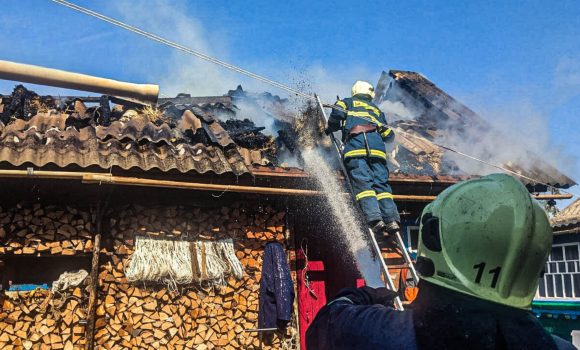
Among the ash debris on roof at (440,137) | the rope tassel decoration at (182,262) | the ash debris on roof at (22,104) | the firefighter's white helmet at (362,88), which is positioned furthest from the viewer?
the ash debris on roof at (440,137)

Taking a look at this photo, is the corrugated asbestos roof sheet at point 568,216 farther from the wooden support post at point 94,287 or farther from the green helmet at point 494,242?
the green helmet at point 494,242

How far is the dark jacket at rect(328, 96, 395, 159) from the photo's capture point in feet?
20.1

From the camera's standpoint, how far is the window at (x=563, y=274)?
49.7 ft

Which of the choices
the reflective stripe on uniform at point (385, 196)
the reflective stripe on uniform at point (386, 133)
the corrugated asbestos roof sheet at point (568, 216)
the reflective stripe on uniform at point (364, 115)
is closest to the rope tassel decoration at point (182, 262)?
the reflective stripe on uniform at point (385, 196)

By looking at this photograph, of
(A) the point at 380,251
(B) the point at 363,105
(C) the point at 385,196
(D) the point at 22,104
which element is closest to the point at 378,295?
(A) the point at 380,251

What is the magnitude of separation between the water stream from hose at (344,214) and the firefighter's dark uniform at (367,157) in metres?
0.59

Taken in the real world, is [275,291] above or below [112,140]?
below

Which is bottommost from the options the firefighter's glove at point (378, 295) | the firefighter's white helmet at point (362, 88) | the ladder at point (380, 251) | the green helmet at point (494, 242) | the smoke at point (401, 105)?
the firefighter's glove at point (378, 295)

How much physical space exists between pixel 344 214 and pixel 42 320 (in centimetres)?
414

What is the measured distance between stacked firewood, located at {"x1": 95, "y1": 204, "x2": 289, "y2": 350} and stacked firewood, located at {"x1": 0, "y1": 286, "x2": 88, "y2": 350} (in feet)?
0.85

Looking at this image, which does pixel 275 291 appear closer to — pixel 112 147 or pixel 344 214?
pixel 344 214

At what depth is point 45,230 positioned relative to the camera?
5879 mm

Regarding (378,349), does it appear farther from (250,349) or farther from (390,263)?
(250,349)

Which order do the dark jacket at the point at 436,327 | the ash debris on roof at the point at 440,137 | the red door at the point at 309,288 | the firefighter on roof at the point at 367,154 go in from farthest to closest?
the ash debris on roof at the point at 440,137, the red door at the point at 309,288, the firefighter on roof at the point at 367,154, the dark jacket at the point at 436,327
